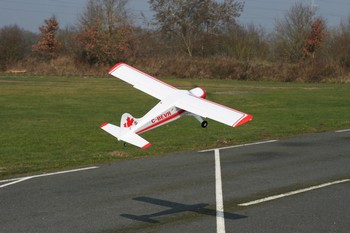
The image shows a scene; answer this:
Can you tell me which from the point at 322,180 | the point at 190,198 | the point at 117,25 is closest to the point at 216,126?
the point at 322,180

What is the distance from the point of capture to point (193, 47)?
331ft

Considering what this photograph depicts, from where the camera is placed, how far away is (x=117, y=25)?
275 ft

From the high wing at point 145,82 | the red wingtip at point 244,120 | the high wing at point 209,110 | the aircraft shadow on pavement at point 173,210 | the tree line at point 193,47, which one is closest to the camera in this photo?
the red wingtip at point 244,120

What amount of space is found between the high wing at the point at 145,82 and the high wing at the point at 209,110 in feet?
2.07

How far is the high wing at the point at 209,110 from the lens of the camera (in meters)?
7.15

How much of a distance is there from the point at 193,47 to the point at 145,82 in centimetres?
9264

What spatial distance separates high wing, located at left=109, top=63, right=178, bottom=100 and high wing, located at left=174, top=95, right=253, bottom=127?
63cm

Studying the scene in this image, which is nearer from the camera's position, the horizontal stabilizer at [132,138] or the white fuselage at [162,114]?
the horizontal stabilizer at [132,138]

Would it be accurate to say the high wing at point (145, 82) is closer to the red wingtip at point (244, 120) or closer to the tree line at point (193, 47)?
the red wingtip at point (244, 120)

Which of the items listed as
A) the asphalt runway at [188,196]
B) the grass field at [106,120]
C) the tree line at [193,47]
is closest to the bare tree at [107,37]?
the tree line at [193,47]

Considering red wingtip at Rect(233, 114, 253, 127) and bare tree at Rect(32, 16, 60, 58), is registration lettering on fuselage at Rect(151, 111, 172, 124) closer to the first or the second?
red wingtip at Rect(233, 114, 253, 127)

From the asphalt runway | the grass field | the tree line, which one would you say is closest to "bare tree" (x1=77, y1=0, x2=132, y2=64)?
the tree line

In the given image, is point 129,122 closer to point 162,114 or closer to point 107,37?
point 162,114

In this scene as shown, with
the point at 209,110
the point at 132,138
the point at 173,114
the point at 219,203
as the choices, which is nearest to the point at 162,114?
the point at 173,114
